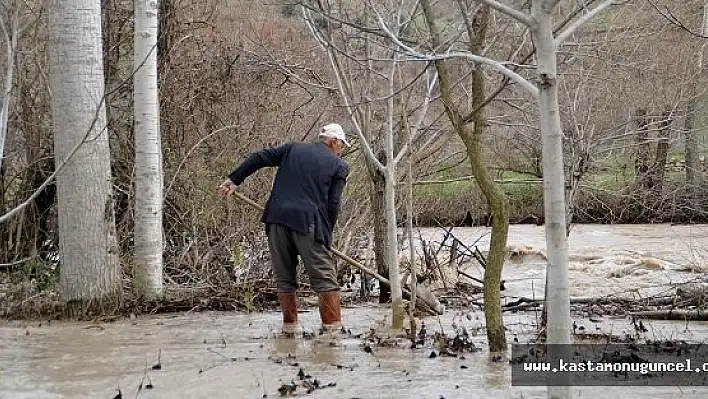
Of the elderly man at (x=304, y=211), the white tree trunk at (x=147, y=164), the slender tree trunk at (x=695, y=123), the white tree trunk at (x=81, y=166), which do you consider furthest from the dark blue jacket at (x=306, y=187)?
the slender tree trunk at (x=695, y=123)

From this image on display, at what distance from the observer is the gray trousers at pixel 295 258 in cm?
752

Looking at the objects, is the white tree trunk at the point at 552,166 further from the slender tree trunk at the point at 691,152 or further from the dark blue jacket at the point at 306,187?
the slender tree trunk at the point at 691,152

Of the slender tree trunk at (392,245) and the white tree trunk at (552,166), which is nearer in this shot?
the white tree trunk at (552,166)

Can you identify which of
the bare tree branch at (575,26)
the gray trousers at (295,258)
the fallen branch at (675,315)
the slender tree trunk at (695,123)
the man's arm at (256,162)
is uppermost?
the slender tree trunk at (695,123)

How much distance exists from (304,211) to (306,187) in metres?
0.20

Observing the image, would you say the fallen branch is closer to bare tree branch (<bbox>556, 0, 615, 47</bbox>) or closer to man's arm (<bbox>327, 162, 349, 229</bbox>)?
man's arm (<bbox>327, 162, 349, 229</bbox>)

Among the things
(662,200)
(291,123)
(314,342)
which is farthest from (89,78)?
(662,200)

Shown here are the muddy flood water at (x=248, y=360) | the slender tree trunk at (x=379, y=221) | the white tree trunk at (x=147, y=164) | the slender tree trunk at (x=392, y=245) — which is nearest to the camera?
the muddy flood water at (x=248, y=360)

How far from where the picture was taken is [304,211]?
746 cm

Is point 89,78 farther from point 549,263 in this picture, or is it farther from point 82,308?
point 549,263

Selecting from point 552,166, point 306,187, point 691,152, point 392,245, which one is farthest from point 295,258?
point 691,152

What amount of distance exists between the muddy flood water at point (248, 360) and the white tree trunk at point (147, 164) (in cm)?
53

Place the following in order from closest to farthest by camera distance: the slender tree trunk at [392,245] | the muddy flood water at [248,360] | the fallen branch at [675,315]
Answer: the muddy flood water at [248,360]
the slender tree trunk at [392,245]
the fallen branch at [675,315]

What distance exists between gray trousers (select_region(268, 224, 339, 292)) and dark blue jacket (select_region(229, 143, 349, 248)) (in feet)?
0.25
